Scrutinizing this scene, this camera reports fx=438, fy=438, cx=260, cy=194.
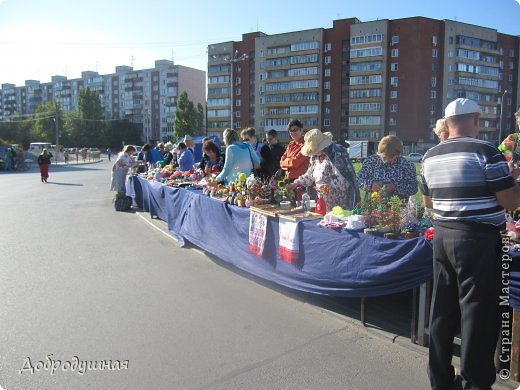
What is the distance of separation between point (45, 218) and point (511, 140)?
10.5m

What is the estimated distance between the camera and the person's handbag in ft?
41.5

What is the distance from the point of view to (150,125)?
4498 inches

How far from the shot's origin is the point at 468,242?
2814mm

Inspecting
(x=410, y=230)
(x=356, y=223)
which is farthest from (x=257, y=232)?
Answer: (x=410, y=230)

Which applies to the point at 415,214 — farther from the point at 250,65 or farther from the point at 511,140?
the point at 250,65

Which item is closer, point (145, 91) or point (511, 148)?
point (511, 148)

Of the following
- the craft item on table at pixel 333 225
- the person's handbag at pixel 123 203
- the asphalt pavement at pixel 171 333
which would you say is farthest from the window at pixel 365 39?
the craft item on table at pixel 333 225

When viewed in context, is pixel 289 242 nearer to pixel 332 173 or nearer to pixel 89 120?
pixel 332 173

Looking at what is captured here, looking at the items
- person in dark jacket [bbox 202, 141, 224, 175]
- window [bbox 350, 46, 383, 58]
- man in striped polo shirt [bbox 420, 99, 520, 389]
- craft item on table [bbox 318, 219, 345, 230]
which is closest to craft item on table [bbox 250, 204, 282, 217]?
craft item on table [bbox 318, 219, 345, 230]

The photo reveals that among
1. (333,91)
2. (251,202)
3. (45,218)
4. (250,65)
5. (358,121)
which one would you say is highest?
(250,65)

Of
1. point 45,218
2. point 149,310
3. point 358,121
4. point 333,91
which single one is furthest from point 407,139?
point 149,310

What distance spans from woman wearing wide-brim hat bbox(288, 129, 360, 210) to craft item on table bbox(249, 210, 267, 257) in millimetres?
805

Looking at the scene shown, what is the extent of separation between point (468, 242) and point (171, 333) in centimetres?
Answer: 276

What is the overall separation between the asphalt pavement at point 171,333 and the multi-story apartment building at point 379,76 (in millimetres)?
66803
